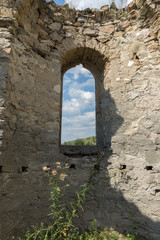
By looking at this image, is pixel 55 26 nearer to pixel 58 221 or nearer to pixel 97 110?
pixel 97 110

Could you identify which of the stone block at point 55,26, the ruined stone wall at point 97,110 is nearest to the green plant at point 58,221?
the ruined stone wall at point 97,110

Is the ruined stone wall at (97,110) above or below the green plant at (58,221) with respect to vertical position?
above

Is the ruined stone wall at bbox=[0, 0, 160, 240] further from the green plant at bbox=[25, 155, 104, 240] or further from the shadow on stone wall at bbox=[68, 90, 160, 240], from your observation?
the green plant at bbox=[25, 155, 104, 240]

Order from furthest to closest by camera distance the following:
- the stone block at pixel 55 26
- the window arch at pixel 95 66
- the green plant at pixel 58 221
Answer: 1. the window arch at pixel 95 66
2. the stone block at pixel 55 26
3. the green plant at pixel 58 221

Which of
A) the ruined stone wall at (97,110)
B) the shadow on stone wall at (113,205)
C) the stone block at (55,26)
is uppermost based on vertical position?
the stone block at (55,26)

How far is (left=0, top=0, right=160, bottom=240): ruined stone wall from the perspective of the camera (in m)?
2.25

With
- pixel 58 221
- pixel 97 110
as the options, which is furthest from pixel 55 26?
pixel 58 221

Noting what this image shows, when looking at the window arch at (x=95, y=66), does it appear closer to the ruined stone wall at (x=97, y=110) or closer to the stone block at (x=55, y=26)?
the ruined stone wall at (x=97, y=110)

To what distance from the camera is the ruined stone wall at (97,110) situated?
2.25m

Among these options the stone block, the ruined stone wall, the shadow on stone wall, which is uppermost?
the stone block

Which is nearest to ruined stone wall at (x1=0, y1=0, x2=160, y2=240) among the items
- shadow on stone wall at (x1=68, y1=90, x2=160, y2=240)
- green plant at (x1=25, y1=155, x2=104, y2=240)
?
shadow on stone wall at (x1=68, y1=90, x2=160, y2=240)

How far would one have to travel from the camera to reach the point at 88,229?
7.79 ft

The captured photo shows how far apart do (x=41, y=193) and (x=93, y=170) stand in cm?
105

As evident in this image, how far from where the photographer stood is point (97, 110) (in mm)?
3590
